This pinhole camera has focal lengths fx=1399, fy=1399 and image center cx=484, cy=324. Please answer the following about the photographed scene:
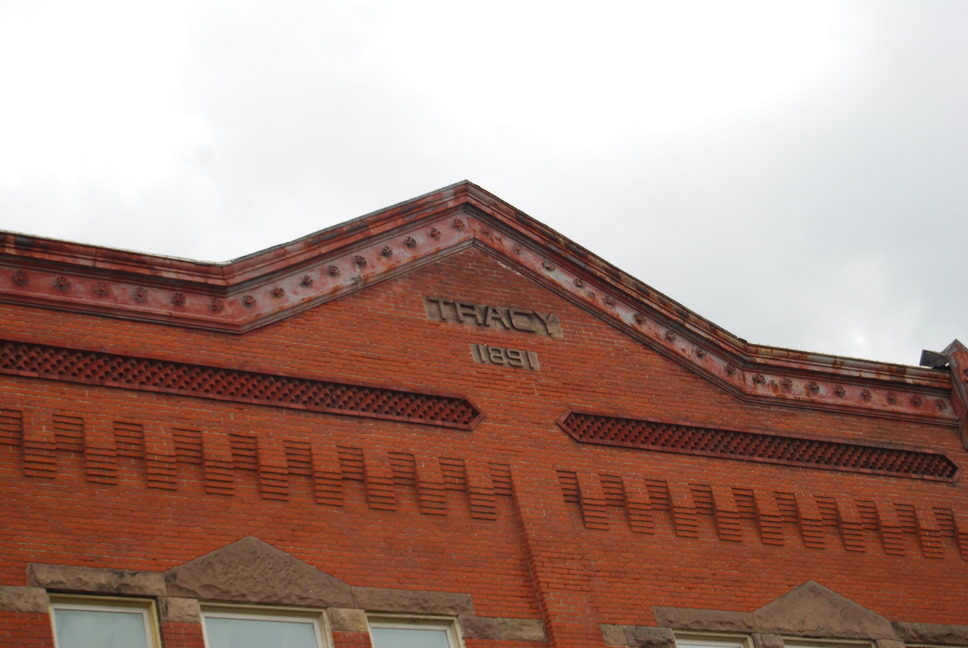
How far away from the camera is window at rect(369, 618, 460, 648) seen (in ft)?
42.9

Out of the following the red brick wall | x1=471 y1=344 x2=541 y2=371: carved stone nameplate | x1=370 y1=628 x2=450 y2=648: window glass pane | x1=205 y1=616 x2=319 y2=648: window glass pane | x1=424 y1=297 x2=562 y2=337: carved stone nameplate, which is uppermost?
x1=424 y1=297 x2=562 y2=337: carved stone nameplate

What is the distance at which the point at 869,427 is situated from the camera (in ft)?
56.5

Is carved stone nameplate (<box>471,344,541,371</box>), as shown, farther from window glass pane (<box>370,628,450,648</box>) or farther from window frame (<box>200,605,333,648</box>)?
window frame (<box>200,605,333,648</box>)

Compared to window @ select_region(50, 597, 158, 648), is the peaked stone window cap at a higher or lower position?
lower

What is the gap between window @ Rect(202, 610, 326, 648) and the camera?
40.6 feet

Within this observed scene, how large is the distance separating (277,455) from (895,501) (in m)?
7.55

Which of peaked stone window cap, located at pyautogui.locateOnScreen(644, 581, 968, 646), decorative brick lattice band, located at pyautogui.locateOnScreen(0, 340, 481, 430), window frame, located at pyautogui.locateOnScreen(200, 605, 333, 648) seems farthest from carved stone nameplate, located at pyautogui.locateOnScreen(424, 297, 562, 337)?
window frame, located at pyautogui.locateOnScreen(200, 605, 333, 648)

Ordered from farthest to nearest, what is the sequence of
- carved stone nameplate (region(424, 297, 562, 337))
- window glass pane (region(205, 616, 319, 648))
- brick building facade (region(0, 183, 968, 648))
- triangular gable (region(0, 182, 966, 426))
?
carved stone nameplate (region(424, 297, 562, 337)), triangular gable (region(0, 182, 966, 426)), brick building facade (region(0, 183, 968, 648)), window glass pane (region(205, 616, 319, 648))

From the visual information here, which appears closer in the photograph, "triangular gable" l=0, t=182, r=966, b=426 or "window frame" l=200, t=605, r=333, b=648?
"window frame" l=200, t=605, r=333, b=648

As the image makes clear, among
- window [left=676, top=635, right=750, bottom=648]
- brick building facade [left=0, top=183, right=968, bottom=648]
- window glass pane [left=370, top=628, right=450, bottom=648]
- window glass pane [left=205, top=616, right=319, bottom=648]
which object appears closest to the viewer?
window glass pane [left=205, top=616, right=319, bottom=648]

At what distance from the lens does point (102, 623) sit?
11984 millimetres

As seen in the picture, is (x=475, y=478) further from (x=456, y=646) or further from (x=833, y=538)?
(x=833, y=538)

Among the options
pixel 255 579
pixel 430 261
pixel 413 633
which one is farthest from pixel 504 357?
pixel 255 579

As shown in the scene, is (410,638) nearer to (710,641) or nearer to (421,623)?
(421,623)
